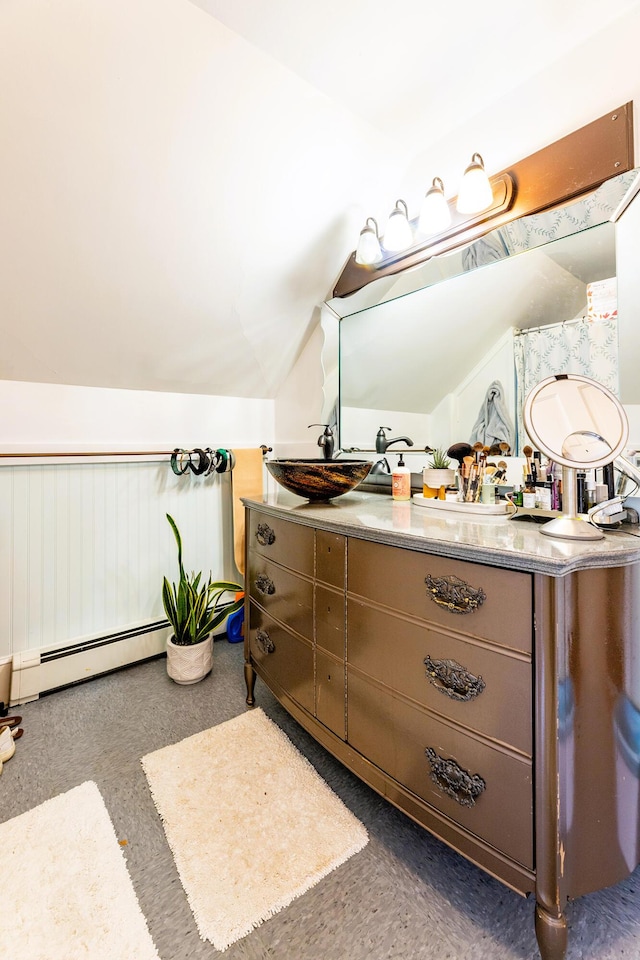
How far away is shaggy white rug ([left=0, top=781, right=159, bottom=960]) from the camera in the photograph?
84 cm

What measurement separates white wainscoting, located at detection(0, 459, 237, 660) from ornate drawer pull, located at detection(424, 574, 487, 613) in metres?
1.54

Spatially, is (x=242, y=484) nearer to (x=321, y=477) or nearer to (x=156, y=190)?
(x=321, y=477)

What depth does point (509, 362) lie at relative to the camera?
4.25 ft

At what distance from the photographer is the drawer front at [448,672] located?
30.2 inches

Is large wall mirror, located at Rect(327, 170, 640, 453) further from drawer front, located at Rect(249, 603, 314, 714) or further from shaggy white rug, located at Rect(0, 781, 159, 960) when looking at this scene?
shaggy white rug, located at Rect(0, 781, 159, 960)

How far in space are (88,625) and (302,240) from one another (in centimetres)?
193

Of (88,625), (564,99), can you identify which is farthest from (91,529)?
(564,99)

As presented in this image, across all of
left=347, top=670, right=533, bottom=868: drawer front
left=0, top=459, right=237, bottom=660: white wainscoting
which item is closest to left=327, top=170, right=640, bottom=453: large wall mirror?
left=347, top=670, right=533, bottom=868: drawer front

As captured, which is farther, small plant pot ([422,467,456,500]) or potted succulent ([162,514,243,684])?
potted succulent ([162,514,243,684])

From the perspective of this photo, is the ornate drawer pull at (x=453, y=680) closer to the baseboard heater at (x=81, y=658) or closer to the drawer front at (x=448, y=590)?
the drawer front at (x=448, y=590)

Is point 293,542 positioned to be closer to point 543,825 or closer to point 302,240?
point 543,825

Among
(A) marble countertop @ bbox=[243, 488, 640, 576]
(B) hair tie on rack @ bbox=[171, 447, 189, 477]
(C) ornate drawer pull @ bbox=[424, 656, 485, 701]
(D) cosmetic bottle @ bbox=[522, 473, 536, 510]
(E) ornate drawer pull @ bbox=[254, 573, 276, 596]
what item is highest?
(B) hair tie on rack @ bbox=[171, 447, 189, 477]

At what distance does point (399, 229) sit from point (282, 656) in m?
1.60

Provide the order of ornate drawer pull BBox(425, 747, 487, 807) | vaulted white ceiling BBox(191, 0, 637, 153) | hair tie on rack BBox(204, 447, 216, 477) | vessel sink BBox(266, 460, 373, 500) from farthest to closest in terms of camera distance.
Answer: hair tie on rack BBox(204, 447, 216, 477)
vessel sink BBox(266, 460, 373, 500)
vaulted white ceiling BBox(191, 0, 637, 153)
ornate drawer pull BBox(425, 747, 487, 807)
